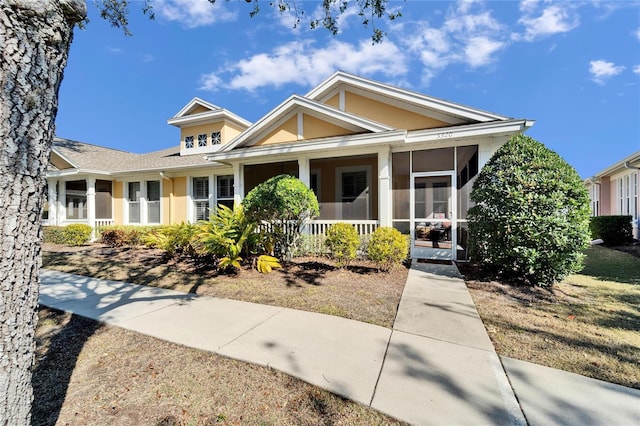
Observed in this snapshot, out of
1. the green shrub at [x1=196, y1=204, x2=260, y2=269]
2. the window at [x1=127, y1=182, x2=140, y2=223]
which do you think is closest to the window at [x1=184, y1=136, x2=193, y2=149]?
the window at [x1=127, y1=182, x2=140, y2=223]

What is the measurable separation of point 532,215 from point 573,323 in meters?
2.13

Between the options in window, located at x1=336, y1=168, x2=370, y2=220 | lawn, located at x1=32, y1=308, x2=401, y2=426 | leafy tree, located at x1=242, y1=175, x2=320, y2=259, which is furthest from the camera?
window, located at x1=336, y1=168, x2=370, y2=220

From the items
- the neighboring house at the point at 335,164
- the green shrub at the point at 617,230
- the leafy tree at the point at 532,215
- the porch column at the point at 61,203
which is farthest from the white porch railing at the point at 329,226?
the porch column at the point at 61,203

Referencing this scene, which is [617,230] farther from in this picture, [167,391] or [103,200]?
[103,200]

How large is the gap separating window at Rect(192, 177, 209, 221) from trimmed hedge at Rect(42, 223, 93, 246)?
467 cm

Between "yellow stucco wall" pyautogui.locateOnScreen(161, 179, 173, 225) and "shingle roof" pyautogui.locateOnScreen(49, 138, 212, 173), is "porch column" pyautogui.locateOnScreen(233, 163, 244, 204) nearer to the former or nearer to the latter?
"shingle roof" pyautogui.locateOnScreen(49, 138, 212, 173)

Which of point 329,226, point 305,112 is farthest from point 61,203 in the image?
point 329,226

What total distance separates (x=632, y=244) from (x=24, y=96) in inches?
682

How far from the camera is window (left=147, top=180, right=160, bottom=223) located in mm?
13297

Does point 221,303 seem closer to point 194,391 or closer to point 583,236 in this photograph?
point 194,391

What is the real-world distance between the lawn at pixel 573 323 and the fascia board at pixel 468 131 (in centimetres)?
391

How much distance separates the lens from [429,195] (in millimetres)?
8828

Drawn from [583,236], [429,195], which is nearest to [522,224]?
[583,236]

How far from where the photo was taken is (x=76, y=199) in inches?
568
